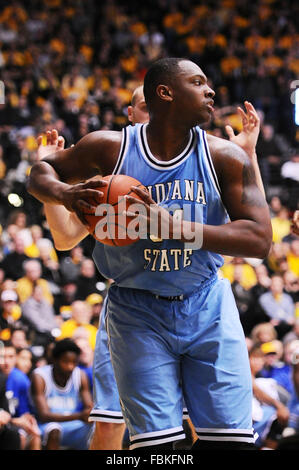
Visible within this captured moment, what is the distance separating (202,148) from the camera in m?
3.00

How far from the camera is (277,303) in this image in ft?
28.4

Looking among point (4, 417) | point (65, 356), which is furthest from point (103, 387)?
point (65, 356)

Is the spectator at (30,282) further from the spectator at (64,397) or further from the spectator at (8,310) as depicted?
the spectator at (64,397)

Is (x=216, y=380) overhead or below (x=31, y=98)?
below

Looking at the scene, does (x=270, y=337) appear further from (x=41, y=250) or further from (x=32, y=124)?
(x=32, y=124)

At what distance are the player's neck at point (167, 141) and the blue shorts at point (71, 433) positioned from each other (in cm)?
349

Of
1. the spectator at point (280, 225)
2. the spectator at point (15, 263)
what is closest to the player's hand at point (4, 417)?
the spectator at point (15, 263)

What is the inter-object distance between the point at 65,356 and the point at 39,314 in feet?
6.09

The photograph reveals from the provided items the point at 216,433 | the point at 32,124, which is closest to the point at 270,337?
the point at 216,433

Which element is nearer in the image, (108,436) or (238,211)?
(238,211)

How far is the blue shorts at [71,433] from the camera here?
19.2 ft

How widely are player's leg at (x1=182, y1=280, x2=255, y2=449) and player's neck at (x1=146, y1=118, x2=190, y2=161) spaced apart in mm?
601

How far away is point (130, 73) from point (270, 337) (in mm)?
Answer: 8100

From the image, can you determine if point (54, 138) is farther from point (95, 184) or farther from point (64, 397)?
point (64, 397)
